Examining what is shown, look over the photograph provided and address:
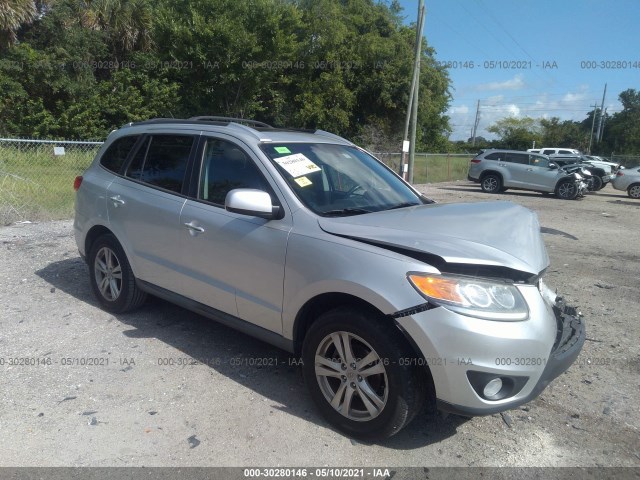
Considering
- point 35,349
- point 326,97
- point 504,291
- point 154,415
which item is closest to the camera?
point 504,291

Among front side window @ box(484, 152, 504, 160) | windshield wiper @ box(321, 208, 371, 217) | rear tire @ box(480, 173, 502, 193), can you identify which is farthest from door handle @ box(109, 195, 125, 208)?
front side window @ box(484, 152, 504, 160)

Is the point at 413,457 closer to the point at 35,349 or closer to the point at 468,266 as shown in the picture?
the point at 468,266

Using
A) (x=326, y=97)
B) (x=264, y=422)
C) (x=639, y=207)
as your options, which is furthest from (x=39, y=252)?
(x=326, y=97)

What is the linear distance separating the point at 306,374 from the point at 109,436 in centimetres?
124

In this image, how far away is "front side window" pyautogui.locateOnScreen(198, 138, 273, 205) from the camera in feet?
12.9

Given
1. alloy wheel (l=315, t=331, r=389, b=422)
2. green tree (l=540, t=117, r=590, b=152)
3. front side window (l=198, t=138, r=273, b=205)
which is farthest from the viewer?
green tree (l=540, t=117, r=590, b=152)

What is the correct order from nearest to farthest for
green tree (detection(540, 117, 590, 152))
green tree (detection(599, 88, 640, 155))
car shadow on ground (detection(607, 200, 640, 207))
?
1. car shadow on ground (detection(607, 200, 640, 207))
2. green tree (detection(599, 88, 640, 155))
3. green tree (detection(540, 117, 590, 152))

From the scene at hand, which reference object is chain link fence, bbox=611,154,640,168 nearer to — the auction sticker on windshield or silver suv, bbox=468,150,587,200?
silver suv, bbox=468,150,587,200

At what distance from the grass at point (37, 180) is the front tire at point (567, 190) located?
1611 centimetres

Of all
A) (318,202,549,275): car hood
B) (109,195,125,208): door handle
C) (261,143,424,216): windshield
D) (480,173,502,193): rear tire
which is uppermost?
(261,143,424,216): windshield

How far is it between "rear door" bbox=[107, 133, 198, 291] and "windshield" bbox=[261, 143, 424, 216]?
95 cm

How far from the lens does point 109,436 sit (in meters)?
3.27

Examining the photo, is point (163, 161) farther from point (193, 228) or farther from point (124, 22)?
point (124, 22)

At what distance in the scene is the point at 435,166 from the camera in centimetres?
2669
